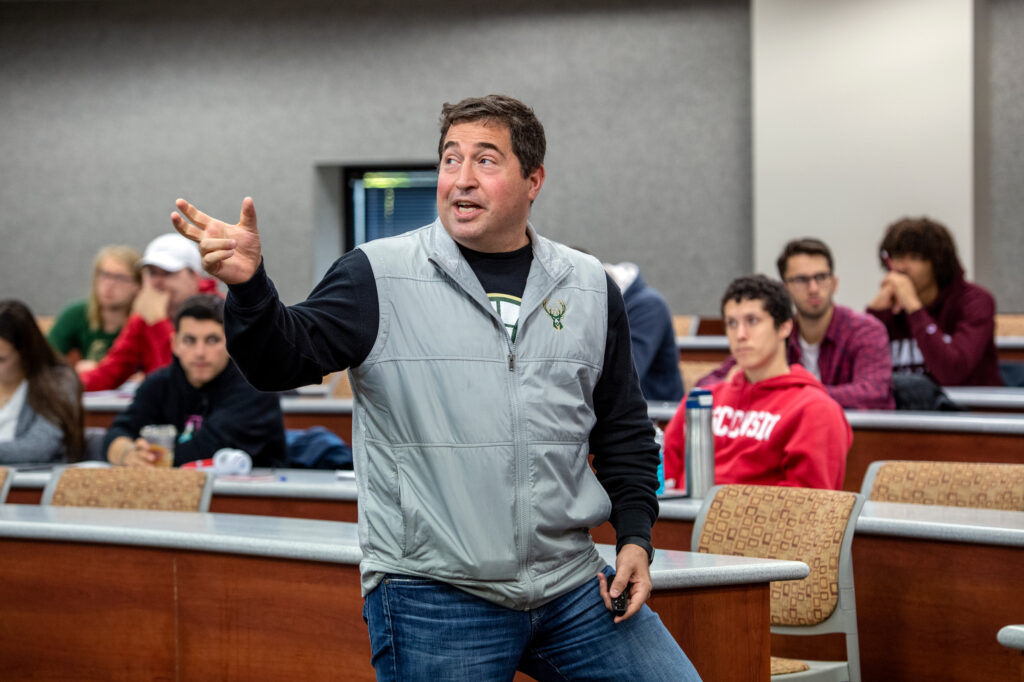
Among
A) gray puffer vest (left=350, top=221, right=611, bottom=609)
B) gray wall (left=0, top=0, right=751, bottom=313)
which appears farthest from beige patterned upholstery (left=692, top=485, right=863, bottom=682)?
gray wall (left=0, top=0, right=751, bottom=313)

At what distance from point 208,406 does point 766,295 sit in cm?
176

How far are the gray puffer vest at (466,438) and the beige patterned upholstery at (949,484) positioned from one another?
1.60 metres

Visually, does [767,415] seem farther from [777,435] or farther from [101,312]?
[101,312]

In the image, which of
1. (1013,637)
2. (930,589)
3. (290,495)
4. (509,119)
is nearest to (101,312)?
(290,495)

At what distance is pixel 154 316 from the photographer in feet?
17.3

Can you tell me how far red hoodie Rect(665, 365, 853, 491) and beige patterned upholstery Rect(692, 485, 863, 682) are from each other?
16.8 inches

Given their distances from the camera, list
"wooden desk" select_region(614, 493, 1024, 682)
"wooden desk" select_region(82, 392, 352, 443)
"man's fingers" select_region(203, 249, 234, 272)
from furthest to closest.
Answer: "wooden desk" select_region(82, 392, 352, 443), "wooden desk" select_region(614, 493, 1024, 682), "man's fingers" select_region(203, 249, 234, 272)

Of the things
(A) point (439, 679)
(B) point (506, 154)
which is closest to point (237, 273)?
(B) point (506, 154)

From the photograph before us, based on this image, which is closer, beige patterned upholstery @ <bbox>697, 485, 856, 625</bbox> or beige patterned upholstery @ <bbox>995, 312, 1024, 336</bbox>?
beige patterned upholstery @ <bbox>697, 485, 856, 625</bbox>

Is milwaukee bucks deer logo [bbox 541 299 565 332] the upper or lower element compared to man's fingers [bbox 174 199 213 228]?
lower

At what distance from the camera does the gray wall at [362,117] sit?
316 inches

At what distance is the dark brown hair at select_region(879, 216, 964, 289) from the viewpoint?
15.5 feet

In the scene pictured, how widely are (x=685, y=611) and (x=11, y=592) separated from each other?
4.94ft

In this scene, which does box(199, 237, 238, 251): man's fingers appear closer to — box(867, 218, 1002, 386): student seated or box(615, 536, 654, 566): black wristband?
box(615, 536, 654, 566): black wristband
